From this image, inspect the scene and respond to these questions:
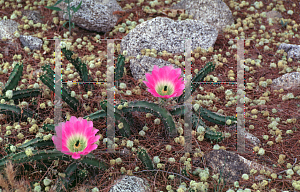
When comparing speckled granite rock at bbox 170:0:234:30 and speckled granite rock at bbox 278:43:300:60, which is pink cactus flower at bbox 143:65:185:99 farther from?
speckled granite rock at bbox 170:0:234:30

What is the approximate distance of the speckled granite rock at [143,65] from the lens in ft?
11.0

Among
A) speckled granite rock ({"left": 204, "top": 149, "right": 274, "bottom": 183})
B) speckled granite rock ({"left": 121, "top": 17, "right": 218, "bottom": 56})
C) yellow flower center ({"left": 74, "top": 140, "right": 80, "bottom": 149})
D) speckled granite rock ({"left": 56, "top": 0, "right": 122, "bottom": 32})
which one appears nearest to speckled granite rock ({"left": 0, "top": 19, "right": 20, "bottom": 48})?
speckled granite rock ({"left": 56, "top": 0, "right": 122, "bottom": 32})

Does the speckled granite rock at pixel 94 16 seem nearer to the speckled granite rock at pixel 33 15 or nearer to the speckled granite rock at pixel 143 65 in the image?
the speckled granite rock at pixel 33 15

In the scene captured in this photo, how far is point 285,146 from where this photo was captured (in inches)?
104

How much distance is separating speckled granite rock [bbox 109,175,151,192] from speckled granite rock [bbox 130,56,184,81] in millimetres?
1327

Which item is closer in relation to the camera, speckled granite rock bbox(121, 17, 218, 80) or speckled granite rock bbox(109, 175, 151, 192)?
speckled granite rock bbox(109, 175, 151, 192)

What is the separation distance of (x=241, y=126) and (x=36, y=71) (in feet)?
6.74

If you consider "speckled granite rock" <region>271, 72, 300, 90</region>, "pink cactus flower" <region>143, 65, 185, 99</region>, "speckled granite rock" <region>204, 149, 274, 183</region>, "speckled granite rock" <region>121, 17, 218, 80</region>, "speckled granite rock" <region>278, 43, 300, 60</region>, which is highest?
"speckled granite rock" <region>121, 17, 218, 80</region>

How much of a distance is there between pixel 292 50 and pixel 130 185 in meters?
2.60

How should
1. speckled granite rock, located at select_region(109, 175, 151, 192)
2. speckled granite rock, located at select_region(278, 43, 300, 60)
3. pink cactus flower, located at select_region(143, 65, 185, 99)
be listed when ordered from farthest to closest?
speckled granite rock, located at select_region(278, 43, 300, 60) < pink cactus flower, located at select_region(143, 65, 185, 99) < speckled granite rock, located at select_region(109, 175, 151, 192)

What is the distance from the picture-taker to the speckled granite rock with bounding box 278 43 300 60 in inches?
148

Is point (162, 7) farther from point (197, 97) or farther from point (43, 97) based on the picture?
point (43, 97)

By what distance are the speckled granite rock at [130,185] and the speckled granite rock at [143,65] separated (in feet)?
4.35

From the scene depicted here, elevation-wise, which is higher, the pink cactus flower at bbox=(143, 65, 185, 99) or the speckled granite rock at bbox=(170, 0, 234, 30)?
the speckled granite rock at bbox=(170, 0, 234, 30)
